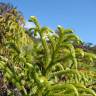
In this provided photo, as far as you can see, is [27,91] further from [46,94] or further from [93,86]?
[93,86]

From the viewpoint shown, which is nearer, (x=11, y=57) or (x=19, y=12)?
(x=11, y=57)

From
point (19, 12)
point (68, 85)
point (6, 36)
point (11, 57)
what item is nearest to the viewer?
point (68, 85)

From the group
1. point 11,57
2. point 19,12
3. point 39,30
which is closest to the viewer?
point 39,30

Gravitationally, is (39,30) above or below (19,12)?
below

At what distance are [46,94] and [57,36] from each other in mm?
1042

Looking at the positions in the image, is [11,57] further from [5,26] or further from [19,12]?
[19,12]

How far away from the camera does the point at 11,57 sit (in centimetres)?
804

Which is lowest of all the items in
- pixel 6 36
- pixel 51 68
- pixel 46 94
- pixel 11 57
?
pixel 46 94

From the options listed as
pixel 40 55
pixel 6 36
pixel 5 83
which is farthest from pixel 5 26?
pixel 40 55

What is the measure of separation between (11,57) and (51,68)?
1.79 m

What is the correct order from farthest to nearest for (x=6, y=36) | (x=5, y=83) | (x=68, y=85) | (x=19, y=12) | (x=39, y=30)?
1. (x=19, y=12)
2. (x=6, y=36)
3. (x=5, y=83)
4. (x=39, y=30)
5. (x=68, y=85)

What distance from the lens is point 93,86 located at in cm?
780

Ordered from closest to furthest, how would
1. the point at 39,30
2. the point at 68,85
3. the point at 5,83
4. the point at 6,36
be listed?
1. the point at 68,85
2. the point at 39,30
3. the point at 5,83
4. the point at 6,36

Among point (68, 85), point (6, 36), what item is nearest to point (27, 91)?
point (68, 85)
